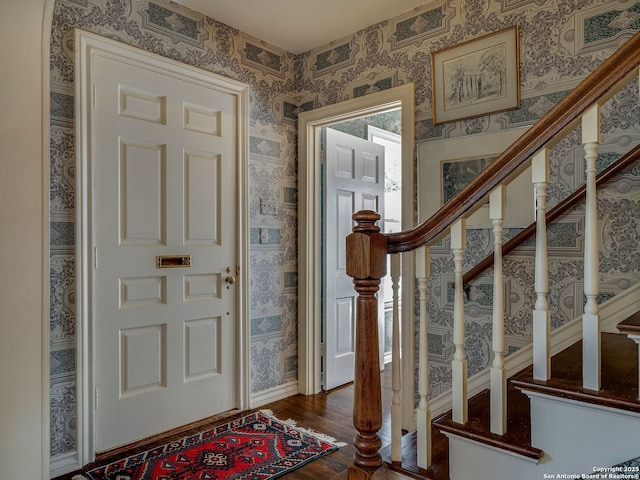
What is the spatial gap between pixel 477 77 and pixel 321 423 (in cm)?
229

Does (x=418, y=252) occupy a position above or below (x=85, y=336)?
above

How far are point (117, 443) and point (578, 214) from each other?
8.86 feet

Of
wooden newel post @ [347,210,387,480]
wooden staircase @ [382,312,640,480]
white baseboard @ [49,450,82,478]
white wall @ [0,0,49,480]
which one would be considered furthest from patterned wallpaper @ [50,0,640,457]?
wooden newel post @ [347,210,387,480]

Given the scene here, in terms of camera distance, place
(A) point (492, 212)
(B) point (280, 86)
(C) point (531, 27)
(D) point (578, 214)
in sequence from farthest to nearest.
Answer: (B) point (280, 86) < (C) point (531, 27) < (D) point (578, 214) < (A) point (492, 212)

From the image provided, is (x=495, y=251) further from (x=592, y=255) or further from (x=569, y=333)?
(x=569, y=333)

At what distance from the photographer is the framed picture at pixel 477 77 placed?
228 centimetres

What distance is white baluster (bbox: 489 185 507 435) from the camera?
3.91 ft

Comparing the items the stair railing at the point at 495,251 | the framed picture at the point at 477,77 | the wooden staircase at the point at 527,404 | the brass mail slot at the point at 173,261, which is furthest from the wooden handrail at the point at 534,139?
the brass mail slot at the point at 173,261

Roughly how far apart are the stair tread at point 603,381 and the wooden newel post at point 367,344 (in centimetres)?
43

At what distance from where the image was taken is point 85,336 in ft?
7.18

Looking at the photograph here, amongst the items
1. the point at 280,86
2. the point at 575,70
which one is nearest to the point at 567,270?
the point at 575,70

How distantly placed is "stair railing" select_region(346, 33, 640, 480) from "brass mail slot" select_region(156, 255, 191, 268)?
152 cm

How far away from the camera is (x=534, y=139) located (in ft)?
3.72

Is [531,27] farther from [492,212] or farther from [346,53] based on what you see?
[492,212]
